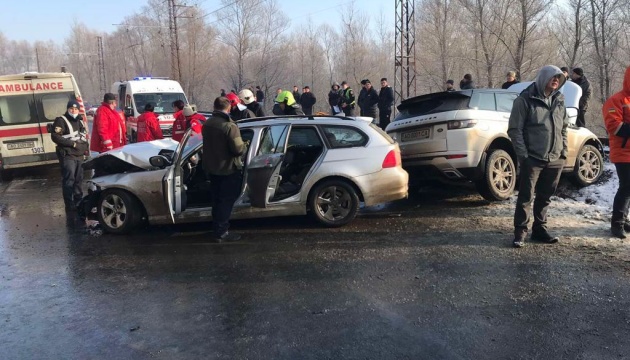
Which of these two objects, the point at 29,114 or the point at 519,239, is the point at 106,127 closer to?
the point at 29,114

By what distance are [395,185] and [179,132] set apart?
4.88 m

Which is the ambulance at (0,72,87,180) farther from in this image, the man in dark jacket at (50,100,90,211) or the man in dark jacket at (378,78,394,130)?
the man in dark jacket at (378,78,394,130)

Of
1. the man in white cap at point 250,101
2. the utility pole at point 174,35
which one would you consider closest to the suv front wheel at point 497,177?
the man in white cap at point 250,101

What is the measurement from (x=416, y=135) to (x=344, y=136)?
1.44 m

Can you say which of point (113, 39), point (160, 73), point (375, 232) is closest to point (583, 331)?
point (375, 232)

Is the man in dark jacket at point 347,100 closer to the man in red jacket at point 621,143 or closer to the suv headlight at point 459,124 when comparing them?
the suv headlight at point 459,124

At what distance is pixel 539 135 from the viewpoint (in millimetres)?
5223

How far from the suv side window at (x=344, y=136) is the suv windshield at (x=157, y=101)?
Answer: 1146cm

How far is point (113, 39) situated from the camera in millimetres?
76188

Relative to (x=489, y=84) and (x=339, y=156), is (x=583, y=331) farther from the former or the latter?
(x=489, y=84)

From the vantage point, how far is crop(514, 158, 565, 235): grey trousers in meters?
5.32

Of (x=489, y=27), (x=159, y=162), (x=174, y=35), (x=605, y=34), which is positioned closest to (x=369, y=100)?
(x=159, y=162)

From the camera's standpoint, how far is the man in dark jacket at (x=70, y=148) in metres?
8.30

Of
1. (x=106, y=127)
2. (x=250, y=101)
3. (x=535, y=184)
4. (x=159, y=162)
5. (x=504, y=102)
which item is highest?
(x=250, y=101)
